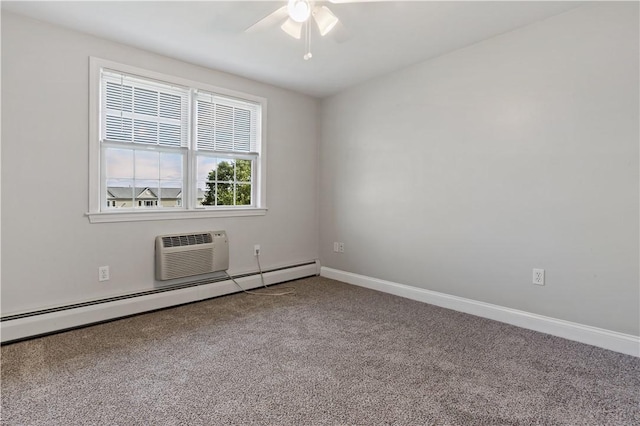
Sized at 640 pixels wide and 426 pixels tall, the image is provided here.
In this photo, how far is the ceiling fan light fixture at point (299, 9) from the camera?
198cm

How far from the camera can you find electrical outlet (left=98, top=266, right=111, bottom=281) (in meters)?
2.93

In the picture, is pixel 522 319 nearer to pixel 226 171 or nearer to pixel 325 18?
pixel 325 18

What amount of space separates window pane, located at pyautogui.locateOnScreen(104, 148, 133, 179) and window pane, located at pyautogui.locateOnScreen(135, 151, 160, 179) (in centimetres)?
6

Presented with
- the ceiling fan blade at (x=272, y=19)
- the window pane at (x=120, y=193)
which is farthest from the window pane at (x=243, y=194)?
the ceiling fan blade at (x=272, y=19)

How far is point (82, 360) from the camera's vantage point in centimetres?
219

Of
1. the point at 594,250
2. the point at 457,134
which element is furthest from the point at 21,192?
the point at 594,250

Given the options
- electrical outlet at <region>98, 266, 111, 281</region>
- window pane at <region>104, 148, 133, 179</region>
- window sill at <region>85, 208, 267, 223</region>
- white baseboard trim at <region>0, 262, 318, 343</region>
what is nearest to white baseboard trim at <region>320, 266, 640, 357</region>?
white baseboard trim at <region>0, 262, 318, 343</region>

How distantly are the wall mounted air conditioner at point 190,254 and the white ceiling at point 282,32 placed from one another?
176cm

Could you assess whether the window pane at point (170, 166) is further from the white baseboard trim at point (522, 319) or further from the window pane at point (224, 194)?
the white baseboard trim at point (522, 319)

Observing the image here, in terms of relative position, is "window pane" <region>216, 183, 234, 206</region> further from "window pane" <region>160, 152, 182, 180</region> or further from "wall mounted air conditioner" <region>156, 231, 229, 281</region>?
"window pane" <region>160, 152, 182, 180</region>

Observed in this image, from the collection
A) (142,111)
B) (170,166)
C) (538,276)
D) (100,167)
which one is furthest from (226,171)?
(538,276)

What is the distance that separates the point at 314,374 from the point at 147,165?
96.9 inches

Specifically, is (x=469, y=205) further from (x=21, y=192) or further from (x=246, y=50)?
(x=21, y=192)

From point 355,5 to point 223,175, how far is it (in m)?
2.22
